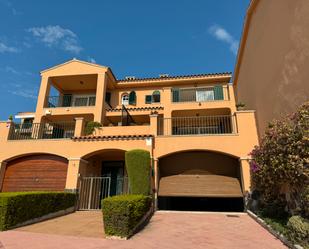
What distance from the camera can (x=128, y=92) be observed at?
69.2ft

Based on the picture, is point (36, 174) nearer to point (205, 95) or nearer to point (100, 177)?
point (100, 177)

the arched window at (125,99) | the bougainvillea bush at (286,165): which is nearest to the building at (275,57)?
the bougainvillea bush at (286,165)

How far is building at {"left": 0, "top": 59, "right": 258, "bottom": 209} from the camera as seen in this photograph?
1173 centimetres

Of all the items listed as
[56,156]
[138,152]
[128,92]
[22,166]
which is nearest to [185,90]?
[128,92]

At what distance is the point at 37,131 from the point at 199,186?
12032mm

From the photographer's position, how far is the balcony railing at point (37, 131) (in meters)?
14.3

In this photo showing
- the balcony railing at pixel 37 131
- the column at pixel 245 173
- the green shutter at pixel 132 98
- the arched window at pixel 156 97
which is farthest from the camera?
the arched window at pixel 156 97

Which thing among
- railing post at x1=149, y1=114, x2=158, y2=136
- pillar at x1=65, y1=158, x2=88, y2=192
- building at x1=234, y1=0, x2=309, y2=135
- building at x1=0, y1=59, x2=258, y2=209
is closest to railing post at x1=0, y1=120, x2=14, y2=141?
building at x1=0, y1=59, x2=258, y2=209

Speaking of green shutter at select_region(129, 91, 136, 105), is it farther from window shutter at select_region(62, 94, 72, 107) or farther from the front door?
the front door

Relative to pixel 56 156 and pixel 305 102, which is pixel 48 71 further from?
pixel 305 102

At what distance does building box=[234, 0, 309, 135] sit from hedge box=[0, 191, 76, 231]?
10682 millimetres

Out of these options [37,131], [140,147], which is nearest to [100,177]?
[140,147]

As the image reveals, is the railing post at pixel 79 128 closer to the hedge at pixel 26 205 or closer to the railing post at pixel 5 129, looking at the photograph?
the hedge at pixel 26 205

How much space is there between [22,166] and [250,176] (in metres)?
13.4
